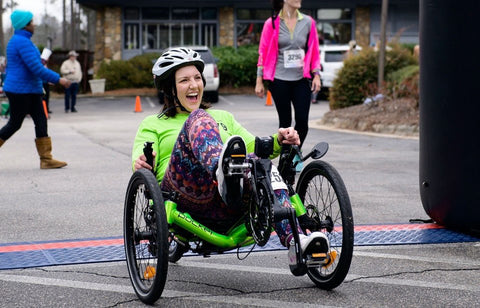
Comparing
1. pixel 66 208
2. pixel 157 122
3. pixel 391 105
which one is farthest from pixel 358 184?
pixel 391 105

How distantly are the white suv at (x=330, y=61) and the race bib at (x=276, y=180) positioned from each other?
24.9 metres

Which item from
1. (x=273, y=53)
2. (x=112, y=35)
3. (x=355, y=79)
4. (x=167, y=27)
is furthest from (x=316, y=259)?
(x=167, y=27)

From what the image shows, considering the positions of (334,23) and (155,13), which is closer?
(155,13)

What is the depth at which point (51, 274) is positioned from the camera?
4.71m

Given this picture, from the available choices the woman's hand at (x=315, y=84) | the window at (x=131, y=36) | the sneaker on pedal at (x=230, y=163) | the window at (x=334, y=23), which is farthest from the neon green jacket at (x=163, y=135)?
the window at (x=334, y=23)

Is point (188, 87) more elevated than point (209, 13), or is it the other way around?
point (209, 13)

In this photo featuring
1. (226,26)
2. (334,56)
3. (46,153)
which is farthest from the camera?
(226,26)

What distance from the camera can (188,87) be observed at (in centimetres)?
468

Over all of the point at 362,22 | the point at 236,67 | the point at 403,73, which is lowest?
the point at 236,67

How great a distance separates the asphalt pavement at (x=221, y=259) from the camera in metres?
4.18

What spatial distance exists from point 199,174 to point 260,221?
458 millimetres

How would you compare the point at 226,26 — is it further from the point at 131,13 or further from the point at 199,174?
the point at 199,174

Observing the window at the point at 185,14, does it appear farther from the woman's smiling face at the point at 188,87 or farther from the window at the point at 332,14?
the woman's smiling face at the point at 188,87

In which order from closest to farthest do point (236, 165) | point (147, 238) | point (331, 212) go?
point (236, 165) → point (147, 238) → point (331, 212)
